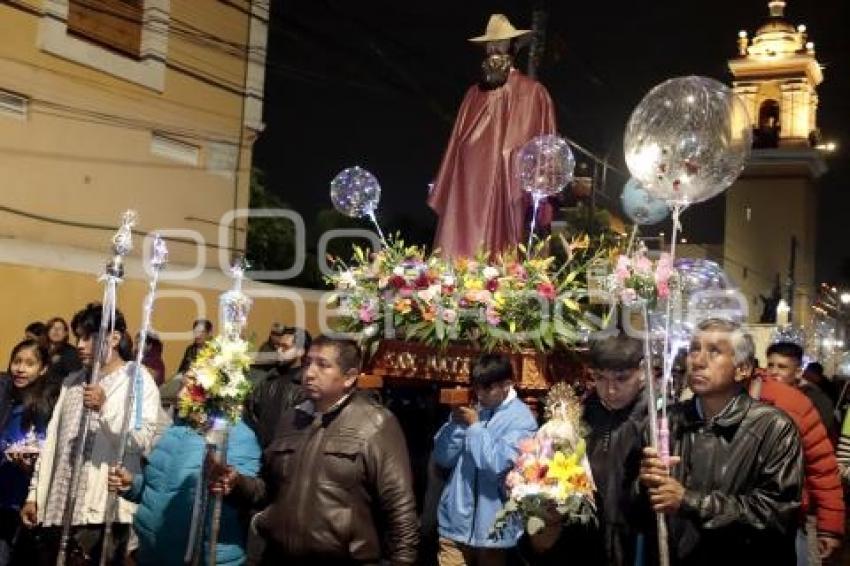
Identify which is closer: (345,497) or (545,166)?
(345,497)

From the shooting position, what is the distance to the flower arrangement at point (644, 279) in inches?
165

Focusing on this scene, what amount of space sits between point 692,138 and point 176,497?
3.24 metres

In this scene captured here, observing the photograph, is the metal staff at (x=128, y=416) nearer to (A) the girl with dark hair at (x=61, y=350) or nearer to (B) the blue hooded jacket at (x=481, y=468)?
(B) the blue hooded jacket at (x=481, y=468)

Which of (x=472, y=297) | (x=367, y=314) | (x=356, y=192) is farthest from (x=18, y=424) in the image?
(x=472, y=297)

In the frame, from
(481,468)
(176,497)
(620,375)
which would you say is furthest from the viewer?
(481,468)

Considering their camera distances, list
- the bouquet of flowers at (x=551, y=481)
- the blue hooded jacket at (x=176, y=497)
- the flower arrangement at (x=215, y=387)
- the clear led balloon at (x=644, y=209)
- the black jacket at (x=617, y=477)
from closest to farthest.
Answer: the bouquet of flowers at (x=551, y=481) → the black jacket at (x=617, y=477) → the flower arrangement at (x=215, y=387) → the blue hooded jacket at (x=176, y=497) → the clear led balloon at (x=644, y=209)

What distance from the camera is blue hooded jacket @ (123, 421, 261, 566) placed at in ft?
16.3

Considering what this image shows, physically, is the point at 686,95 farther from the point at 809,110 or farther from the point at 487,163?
the point at 809,110

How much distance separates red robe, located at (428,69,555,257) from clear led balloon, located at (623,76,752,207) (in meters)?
2.04

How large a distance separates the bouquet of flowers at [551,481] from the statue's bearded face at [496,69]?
3.44 m

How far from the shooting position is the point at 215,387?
469cm

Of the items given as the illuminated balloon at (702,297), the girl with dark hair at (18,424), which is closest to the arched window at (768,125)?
the illuminated balloon at (702,297)

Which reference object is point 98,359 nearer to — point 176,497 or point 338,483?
point 176,497

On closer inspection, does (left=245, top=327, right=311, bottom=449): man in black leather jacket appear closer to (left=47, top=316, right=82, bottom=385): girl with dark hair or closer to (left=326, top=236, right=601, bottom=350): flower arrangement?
(left=326, top=236, right=601, bottom=350): flower arrangement
